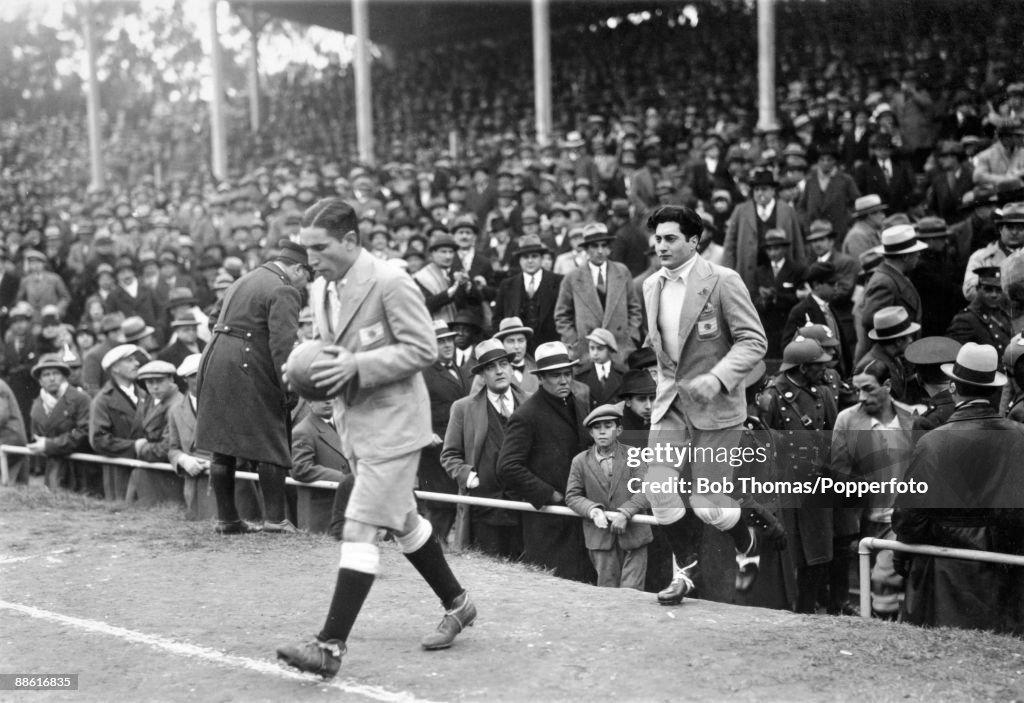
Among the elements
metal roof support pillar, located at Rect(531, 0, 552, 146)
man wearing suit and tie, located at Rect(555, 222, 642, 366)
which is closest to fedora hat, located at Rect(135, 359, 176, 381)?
man wearing suit and tie, located at Rect(555, 222, 642, 366)

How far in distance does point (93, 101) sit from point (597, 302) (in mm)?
21141

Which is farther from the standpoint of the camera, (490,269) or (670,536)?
(490,269)

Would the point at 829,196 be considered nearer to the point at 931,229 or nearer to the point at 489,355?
the point at 931,229

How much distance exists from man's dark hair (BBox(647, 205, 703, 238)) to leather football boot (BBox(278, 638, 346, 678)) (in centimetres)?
247

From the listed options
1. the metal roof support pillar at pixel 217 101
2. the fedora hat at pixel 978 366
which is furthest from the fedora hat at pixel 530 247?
the metal roof support pillar at pixel 217 101

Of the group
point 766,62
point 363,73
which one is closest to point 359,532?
point 766,62

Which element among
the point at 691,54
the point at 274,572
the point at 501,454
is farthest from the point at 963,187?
the point at 691,54

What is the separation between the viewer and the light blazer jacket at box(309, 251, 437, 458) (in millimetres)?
5109

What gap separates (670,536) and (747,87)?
1574 cm

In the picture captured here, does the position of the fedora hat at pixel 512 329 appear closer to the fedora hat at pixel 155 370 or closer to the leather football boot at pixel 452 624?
the fedora hat at pixel 155 370

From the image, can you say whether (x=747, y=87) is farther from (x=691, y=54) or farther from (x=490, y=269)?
(x=490, y=269)

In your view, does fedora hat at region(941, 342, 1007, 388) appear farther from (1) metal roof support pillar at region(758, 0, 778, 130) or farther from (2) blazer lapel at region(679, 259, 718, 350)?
(1) metal roof support pillar at region(758, 0, 778, 130)

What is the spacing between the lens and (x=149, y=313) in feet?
45.5

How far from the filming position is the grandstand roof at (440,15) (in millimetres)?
26500
